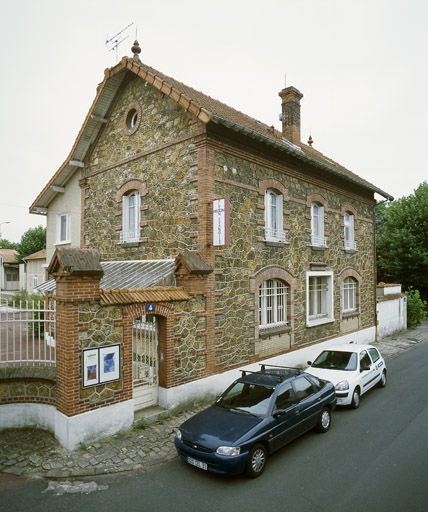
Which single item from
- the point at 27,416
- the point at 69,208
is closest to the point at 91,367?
the point at 27,416

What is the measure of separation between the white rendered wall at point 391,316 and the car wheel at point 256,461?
15035mm

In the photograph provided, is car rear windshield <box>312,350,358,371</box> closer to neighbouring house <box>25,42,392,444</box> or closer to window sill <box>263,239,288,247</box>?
neighbouring house <box>25,42,392,444</box>

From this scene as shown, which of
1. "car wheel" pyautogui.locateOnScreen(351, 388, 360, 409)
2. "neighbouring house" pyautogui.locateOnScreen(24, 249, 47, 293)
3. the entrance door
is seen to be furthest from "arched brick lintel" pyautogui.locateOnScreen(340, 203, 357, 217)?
"neighbouring house" pyautogui.locateOnScreen(24, 249, 47, 293)

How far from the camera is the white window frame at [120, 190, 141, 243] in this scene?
12297 mm

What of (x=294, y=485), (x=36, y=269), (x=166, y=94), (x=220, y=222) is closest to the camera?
(x=294, y=485)

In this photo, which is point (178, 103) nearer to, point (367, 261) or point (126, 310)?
point (126, 310)

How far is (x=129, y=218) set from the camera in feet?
41.9

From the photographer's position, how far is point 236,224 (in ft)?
34.9

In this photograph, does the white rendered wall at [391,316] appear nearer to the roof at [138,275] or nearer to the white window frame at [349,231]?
the white window frame at [349,231]

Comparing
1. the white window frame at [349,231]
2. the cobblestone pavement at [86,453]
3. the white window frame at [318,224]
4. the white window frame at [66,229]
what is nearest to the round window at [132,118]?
the white window frame at [66,229]

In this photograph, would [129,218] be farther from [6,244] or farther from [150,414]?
[6,244]

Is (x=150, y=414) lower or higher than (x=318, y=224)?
lower

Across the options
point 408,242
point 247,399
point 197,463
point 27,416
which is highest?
point 408,242

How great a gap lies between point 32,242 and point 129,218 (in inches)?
1339
